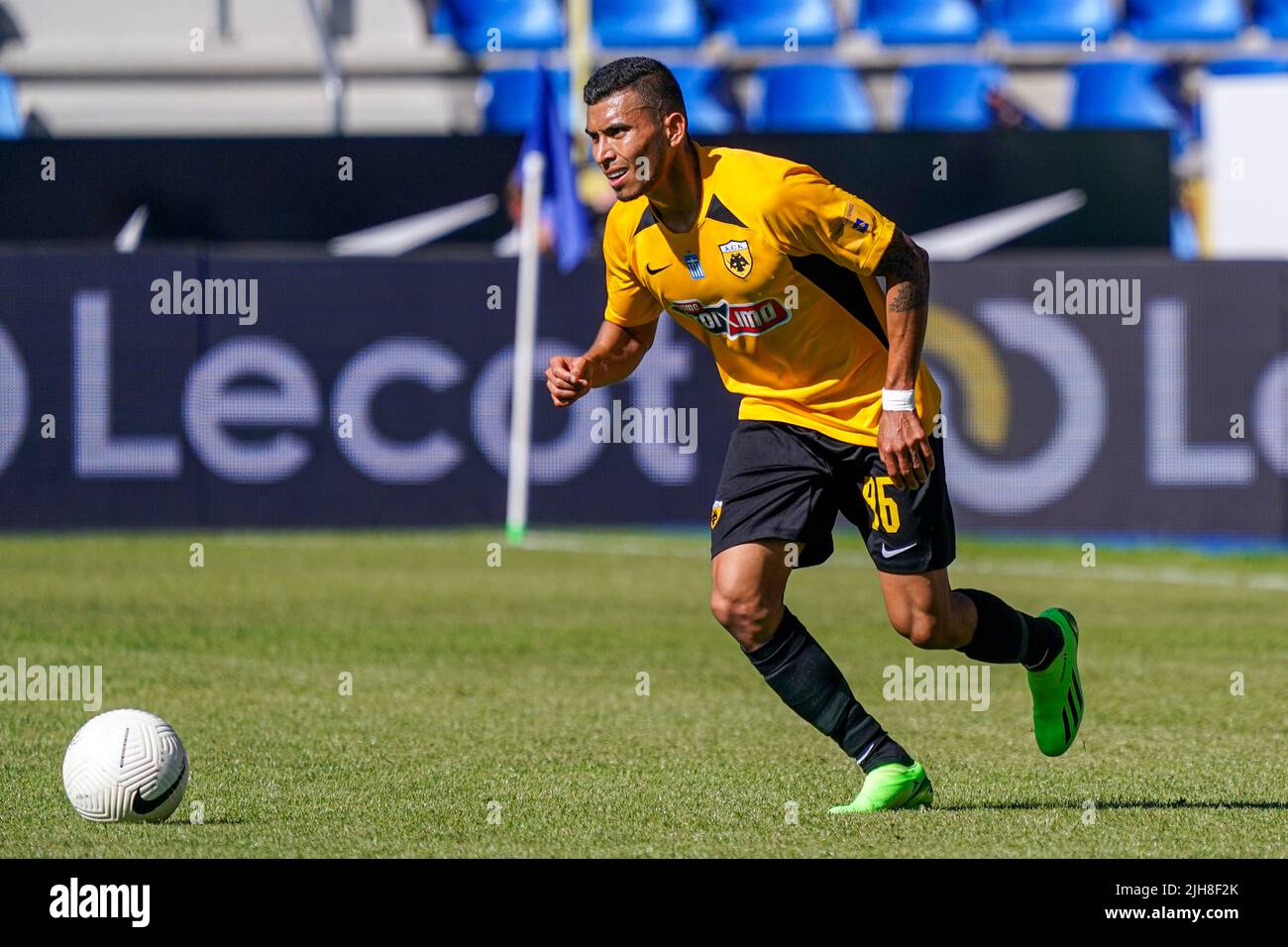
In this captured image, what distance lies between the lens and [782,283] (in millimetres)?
6953

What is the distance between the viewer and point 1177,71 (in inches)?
1093

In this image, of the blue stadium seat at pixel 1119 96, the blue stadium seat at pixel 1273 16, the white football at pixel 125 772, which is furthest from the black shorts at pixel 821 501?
the blue stadium seat at pixel 1273 16

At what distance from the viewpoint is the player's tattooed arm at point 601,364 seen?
7.38 metres

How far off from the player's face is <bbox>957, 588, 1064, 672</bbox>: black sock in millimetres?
1709

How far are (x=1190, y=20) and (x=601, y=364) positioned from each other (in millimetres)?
21993

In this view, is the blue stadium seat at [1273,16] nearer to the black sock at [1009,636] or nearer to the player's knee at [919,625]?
the black sock at [1009,636]

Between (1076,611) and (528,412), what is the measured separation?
583cm

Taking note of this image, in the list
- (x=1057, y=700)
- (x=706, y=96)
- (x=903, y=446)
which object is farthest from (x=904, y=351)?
(x=706, y=96)

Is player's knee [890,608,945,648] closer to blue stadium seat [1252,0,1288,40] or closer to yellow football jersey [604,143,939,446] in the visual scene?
yellow football jersey [604,143,939,446]

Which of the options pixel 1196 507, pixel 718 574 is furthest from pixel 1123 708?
pixel 1196 507

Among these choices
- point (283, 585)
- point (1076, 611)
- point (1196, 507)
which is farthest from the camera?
point (1196, 507)

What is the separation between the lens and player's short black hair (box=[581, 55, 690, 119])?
22.2 feet

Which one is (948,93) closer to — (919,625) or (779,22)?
(779,22)

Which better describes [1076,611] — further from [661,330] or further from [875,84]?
[875,84]
